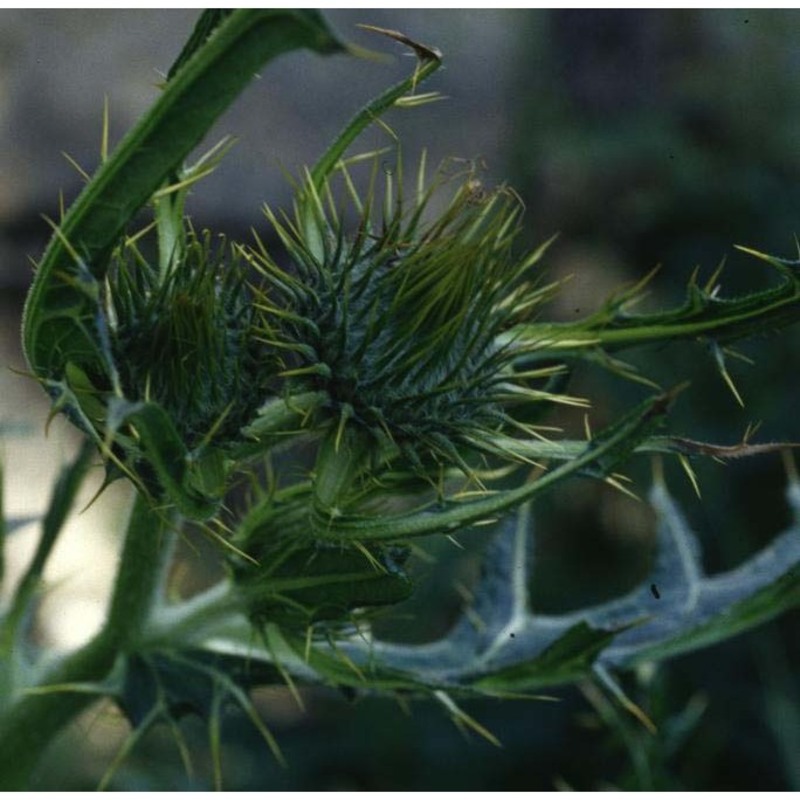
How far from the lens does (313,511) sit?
178 cm

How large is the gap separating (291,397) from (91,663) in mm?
663

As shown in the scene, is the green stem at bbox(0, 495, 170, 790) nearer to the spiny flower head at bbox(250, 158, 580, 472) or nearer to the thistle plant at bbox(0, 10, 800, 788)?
the thistle plant at bbox(0, 10, 800, 788)

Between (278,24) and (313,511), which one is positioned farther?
(313,511)

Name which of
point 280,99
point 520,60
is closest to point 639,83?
point 520,60

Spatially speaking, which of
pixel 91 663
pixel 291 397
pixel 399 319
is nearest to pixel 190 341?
pixel 291 397

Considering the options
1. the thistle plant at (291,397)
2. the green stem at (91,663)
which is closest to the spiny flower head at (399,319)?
the thistle plant at (291,397)

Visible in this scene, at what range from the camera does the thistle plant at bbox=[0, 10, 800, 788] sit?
1506mm

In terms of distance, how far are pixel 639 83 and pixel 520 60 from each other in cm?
65

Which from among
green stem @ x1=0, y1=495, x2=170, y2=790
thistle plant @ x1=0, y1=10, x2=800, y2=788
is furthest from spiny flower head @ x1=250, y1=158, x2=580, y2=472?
green stem @ x1=0, y1=495, x2=170, y2=790

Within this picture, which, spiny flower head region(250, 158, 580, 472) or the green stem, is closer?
spiny flower head region(250, 158, 580, 472)

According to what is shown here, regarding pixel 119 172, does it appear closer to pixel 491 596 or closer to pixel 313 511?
pixel 313 511

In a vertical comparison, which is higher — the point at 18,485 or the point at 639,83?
the point at 639,83

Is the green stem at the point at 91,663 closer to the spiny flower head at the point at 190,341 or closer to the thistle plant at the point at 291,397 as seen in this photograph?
the thistle plant at the point at 291,397

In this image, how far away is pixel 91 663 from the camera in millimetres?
2072
